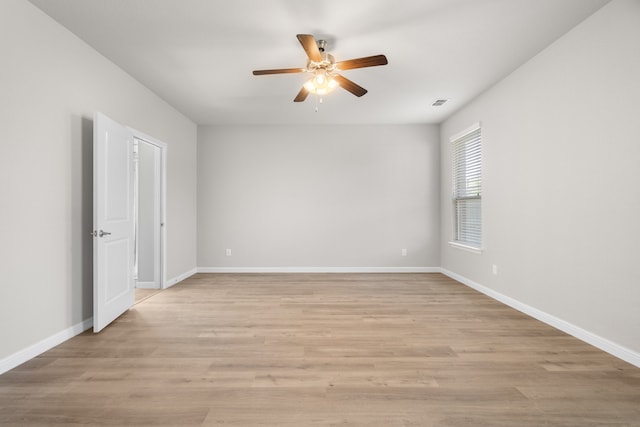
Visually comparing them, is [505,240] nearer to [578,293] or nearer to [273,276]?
[578,293]

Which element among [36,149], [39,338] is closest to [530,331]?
[39,338]

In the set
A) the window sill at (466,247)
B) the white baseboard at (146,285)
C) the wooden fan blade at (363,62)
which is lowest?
the white baseboard at (146,285)

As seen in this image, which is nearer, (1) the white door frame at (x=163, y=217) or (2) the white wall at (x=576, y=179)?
(2) the white wall at (x=576, y=179)

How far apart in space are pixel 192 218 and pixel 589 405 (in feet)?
17.8

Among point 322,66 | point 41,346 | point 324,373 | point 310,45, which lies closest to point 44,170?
point 41,346

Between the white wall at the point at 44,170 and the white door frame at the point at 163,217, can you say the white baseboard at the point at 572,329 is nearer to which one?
the white wall at the point at 44,170

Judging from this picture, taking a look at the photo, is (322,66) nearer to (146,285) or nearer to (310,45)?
(310,45)

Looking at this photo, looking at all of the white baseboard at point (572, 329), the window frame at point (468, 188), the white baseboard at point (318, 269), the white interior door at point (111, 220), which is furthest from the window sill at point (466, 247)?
the white interior door at point (111, 220)

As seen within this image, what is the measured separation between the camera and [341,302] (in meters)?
3.81

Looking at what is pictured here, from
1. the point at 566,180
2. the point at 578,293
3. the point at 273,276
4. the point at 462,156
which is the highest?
the point at 462,156

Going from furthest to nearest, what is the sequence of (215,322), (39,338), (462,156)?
(462,156)
(215,322)
(39,338)

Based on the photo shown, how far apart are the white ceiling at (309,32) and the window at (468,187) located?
74 cm

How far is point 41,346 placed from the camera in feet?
7.88

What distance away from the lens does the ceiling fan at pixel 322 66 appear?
98.4 inches
